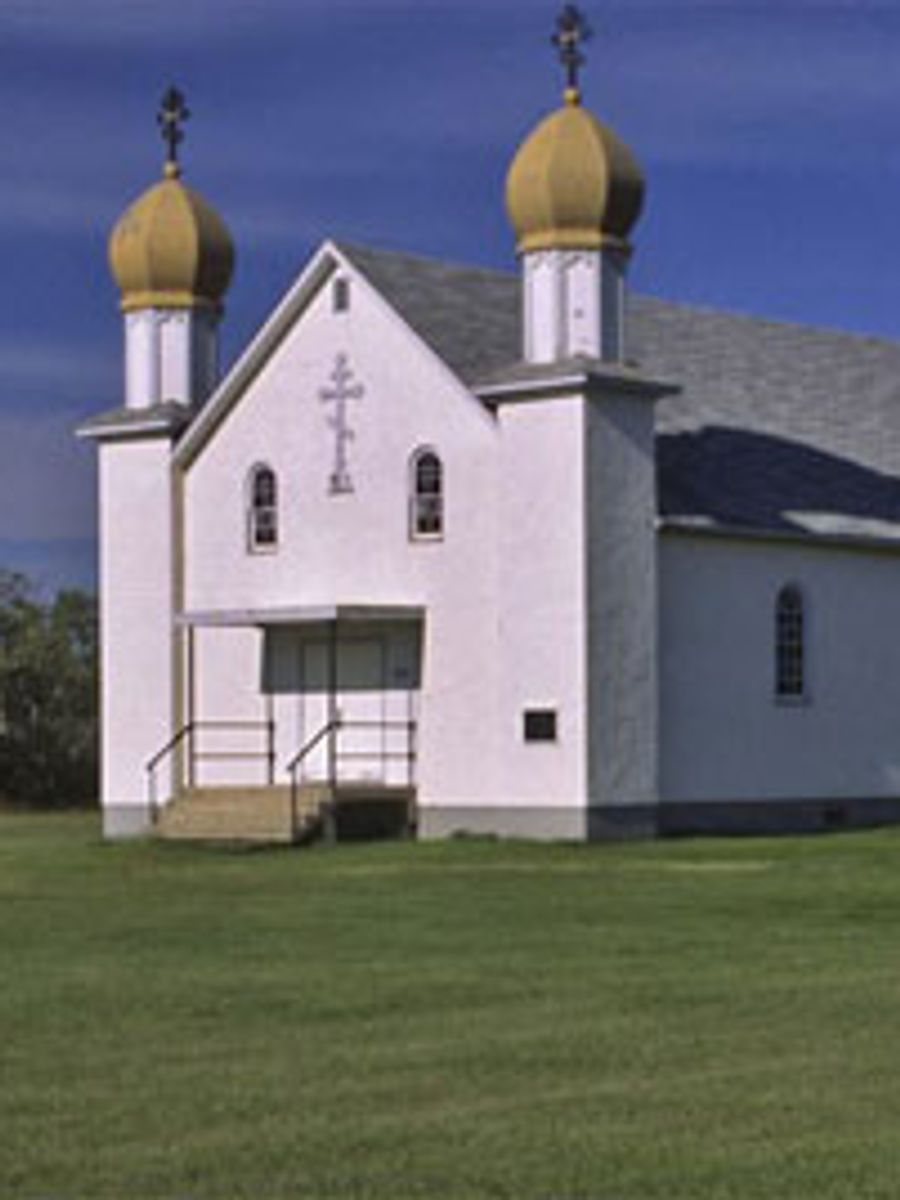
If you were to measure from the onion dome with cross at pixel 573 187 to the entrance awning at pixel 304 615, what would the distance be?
5295 millimetres

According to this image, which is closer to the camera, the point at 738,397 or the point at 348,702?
the point at 348,702

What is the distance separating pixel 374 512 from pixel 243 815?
4.66m

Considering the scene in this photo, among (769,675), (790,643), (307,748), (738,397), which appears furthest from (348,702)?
(738,397)

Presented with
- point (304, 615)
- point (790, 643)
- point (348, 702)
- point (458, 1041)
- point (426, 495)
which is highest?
point (426, 495)

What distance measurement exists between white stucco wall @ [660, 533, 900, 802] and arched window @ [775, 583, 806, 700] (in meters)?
0.13

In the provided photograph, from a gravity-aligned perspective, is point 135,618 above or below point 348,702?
above

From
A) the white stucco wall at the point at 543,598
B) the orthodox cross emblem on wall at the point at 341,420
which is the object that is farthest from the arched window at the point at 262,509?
the white stucco wall at the point at 543,598

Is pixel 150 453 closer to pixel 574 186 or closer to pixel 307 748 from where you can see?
pixel 307 748

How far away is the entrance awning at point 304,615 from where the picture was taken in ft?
127

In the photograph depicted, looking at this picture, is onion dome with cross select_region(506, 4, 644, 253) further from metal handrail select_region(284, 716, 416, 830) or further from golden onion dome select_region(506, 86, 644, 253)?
metal handrail select_region(284, 716, 416, 830)

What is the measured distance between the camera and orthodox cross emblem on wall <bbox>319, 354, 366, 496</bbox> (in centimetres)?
4019

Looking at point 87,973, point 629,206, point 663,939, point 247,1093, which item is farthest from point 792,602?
point 247,1093

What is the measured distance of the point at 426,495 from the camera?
129 feet

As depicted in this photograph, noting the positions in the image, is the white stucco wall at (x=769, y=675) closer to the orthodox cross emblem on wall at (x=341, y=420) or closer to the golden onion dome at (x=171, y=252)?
the orthodox cross emblem on wall at (x=341, y=420)
